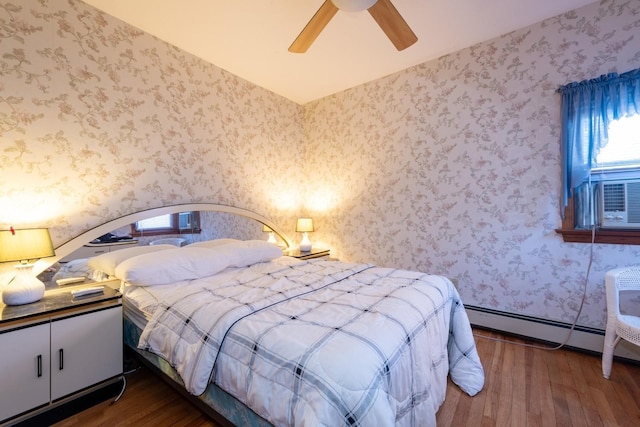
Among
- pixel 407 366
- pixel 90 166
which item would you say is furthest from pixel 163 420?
pixel 90 166

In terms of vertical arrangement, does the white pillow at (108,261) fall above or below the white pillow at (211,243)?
below

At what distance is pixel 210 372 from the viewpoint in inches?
47.5

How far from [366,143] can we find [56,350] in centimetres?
311

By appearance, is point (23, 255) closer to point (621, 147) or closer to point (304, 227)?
point (304, 227)

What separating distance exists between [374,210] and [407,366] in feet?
7.34

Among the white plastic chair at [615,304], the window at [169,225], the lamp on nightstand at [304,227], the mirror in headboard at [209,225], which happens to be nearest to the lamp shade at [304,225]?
the lamp on nightstand at [304,227]

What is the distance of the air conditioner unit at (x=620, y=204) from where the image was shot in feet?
6.43

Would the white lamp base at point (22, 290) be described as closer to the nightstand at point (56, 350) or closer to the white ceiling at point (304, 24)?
the nightstand at point (56, 350)

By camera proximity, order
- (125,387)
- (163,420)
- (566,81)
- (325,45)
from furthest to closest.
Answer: (325,45) → (566,81) → (125,387) → (163,420)

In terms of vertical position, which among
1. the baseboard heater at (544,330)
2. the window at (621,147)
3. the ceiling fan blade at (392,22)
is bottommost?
the baseboard heater at (544,330)

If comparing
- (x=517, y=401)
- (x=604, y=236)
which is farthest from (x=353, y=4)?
(x=517, y=401)

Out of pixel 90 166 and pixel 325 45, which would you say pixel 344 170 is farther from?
pixel 90 166

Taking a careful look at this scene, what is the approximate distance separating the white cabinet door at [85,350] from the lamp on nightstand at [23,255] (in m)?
0.27

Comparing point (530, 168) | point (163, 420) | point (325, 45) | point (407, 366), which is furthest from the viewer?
point (325, 45)
